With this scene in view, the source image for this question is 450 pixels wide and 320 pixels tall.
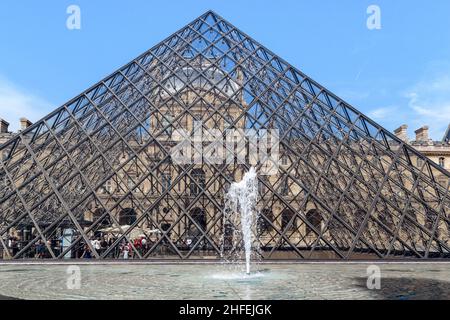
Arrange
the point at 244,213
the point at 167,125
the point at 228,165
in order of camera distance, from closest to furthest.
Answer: the point at 244,213 → the point at 228,165 → the point at 167,125

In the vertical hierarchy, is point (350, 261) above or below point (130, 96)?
below

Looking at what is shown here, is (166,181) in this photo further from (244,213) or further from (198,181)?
(244,213)

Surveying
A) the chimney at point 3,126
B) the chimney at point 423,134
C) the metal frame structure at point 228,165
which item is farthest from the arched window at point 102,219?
the chimney at point 423,134

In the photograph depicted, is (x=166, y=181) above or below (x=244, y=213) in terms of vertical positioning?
above

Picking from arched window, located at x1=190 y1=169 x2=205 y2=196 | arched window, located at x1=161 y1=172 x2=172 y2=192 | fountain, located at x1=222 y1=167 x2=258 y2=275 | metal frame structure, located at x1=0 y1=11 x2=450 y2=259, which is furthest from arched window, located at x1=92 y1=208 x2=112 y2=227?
fountain, located at x1=222 y1=167 x2=258 y2=275

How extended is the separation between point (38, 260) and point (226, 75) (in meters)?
10.8

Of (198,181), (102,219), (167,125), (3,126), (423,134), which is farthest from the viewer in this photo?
(423,134)

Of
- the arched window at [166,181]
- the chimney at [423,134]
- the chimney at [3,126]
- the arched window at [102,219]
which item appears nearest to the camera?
the arched window at [102,219]

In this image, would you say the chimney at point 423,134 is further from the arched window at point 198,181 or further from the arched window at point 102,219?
the arched window at point 102,219

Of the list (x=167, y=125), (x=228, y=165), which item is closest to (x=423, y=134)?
(x=228, y=165)

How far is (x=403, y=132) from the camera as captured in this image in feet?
140

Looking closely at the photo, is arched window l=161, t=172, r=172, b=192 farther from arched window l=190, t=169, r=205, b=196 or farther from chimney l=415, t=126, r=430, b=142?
chimney l=415, t=126, r=430, b=142
